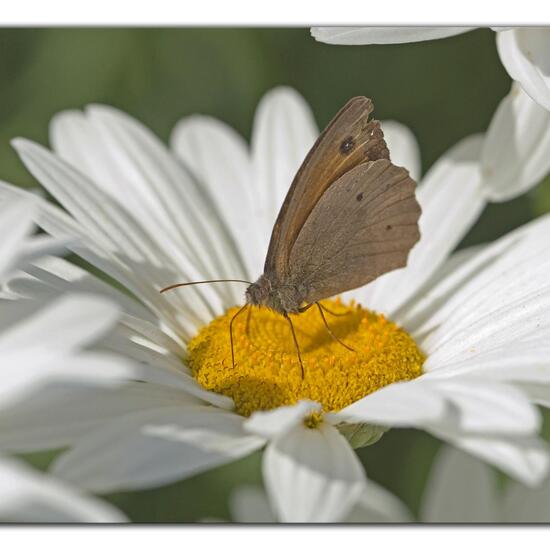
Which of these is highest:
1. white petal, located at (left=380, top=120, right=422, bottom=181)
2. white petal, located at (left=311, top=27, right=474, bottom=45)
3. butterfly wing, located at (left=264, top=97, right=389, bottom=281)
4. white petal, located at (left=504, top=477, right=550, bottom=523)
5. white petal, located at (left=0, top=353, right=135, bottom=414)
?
white petal, located at (left=311, top=27, right=474, bottom=45)

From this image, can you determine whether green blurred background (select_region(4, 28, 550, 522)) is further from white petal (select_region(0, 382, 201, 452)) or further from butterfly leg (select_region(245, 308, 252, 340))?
white petal (select_region(0, 382, 201, 452))

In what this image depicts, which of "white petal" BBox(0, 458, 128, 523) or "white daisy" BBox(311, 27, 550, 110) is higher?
"white daisy" BBox(311, 27, 550, 110)

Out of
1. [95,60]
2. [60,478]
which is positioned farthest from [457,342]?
[95,60]

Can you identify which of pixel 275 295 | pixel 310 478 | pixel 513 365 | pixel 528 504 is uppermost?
pixel 275 295

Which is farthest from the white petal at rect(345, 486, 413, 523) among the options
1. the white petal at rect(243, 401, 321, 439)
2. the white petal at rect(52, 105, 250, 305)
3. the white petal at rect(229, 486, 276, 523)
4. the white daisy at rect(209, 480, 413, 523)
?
the white petal at rect(52, 105, 250, 305)

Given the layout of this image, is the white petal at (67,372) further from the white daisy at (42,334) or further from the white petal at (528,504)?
the white petal at (528,504)

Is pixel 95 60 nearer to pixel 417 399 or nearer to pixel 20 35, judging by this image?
pixel 20 35

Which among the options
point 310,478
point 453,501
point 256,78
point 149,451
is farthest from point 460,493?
point 256,78

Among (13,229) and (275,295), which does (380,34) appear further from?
(13,229)
